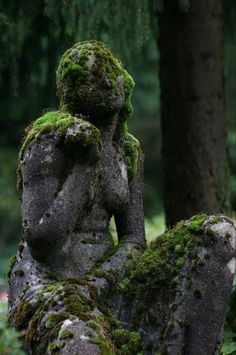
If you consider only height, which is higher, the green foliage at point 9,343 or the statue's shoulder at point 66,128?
the statue's shoulder at point 66,128

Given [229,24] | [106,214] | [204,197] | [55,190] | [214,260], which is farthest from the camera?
[229,24]

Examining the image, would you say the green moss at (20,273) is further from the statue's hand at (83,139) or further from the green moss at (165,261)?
the statue's hand at (83,139)

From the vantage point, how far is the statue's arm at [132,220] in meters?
4.45

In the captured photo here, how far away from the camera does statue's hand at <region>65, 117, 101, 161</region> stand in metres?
4.02

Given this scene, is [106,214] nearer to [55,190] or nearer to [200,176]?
[55,190]

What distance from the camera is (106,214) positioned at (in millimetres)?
4402

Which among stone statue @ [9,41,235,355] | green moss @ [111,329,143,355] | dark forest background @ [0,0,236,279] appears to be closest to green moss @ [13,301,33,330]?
stone statue @ [9,41,235,355]

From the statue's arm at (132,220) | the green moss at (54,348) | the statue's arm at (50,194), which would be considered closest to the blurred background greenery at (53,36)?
the green moss at (54,348)

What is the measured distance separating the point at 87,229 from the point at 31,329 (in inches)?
25.6

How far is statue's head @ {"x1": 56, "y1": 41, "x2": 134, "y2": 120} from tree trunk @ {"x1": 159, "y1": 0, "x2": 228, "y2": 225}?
269 centimetres

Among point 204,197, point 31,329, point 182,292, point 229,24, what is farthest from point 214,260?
point 229,24

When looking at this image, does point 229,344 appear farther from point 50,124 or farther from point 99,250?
point 50,124

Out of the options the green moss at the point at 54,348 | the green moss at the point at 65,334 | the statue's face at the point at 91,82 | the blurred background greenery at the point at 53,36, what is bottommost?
the green moss at the point at 54,348

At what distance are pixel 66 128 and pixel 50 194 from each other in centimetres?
33
